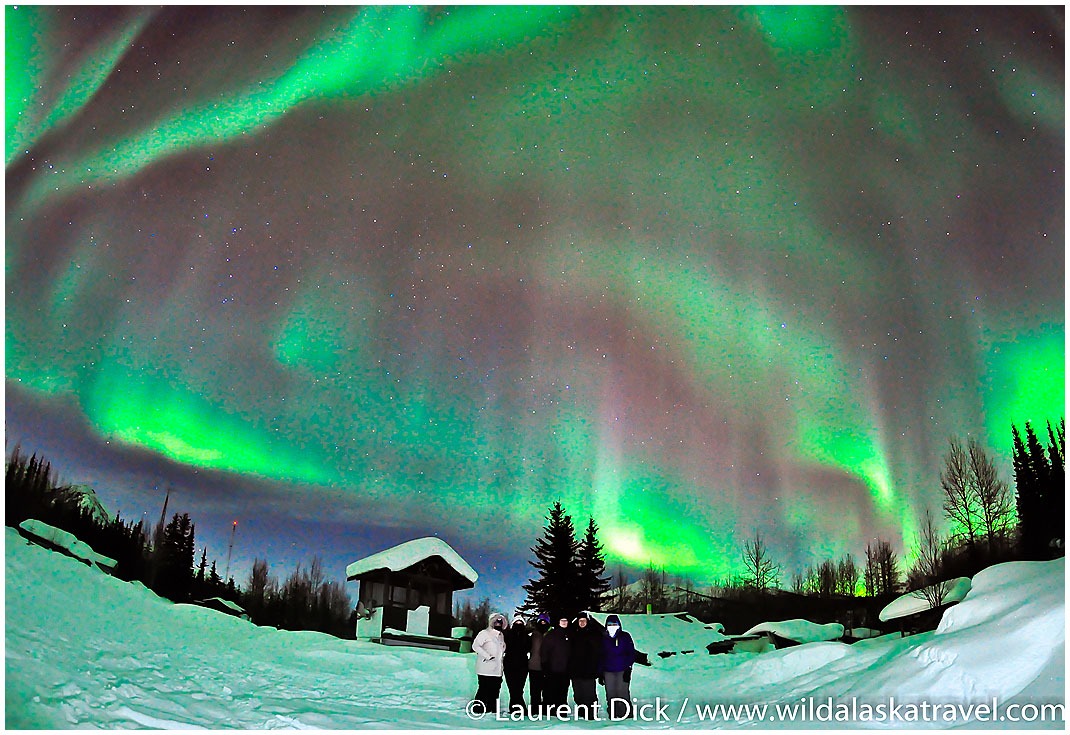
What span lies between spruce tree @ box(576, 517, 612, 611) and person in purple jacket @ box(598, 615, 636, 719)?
12.3m

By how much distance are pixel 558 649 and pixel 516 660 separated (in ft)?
2.41

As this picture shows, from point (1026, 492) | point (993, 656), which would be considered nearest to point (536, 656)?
point (993, 656)

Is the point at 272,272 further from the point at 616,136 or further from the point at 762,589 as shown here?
the point at 762,589

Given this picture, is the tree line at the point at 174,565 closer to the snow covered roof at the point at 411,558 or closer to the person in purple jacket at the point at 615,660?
the snow covered roof at the point at 411,558

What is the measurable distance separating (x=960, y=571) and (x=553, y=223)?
48.9ft

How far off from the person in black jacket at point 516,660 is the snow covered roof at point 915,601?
1243 cm

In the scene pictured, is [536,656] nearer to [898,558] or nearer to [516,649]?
[516,649]

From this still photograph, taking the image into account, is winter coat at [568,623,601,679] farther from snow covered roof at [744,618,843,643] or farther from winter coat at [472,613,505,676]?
snow covered roof at [744,618,843,643]

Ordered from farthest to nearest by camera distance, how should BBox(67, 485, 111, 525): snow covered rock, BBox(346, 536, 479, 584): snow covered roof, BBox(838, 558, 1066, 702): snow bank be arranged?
BBox(67, 485, 111, 525): snow covered rock → BBox(346, 536, 479, 584): snow covered roof → BBox(838, 558, 1066, 702): snow bank

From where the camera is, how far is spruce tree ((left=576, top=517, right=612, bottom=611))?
24164 millimetres

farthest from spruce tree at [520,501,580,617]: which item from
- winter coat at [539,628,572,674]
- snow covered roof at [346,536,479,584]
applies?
winter coat at [539,628,572,674]

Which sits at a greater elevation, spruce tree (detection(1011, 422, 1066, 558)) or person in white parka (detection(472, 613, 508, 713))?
spruce tree (detection(1011, 422, 1066, 558))

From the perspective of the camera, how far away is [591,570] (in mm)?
24875

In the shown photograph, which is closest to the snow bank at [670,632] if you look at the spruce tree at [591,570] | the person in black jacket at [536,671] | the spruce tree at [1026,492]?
the spruce tree at [591,570]
